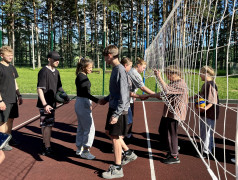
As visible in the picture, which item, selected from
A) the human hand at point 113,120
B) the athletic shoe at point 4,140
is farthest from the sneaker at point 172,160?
the athletic shoe at point 4,140

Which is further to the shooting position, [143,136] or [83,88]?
[143,136]

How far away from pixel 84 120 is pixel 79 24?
106ft

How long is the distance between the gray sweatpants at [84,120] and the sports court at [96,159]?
349 mm

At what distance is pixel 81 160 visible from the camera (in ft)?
11.2

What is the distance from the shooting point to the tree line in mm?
25002

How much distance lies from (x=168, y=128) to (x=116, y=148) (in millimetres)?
975

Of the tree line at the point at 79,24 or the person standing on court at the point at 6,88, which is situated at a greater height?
the tree line at the point at 79,24

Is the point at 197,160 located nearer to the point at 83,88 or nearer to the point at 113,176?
the point at 113,176

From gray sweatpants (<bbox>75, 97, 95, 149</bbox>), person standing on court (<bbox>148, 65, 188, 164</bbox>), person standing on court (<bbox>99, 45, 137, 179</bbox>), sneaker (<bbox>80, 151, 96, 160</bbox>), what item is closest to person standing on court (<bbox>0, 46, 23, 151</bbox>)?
gray sweatpants (<bbox>75, 97, 95, 149</bbox>)

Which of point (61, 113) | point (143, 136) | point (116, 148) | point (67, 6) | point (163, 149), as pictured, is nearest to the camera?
point (116, 148)

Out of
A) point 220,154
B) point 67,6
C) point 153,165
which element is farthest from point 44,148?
point 67,6

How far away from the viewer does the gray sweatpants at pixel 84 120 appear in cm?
332

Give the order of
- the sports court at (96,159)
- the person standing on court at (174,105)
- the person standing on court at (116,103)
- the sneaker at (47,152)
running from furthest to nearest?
the sneaker at (47,152), the person standing on court at (174,105), the sports court at (96,159), the person standing on court at (116,103)

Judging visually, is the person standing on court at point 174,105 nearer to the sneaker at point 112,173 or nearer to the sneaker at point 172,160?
the sneaker at point 172,160
